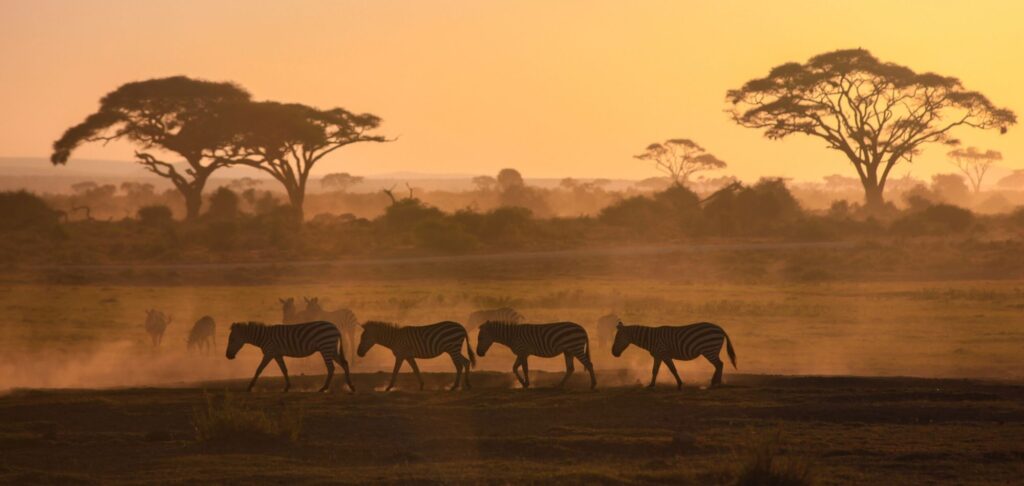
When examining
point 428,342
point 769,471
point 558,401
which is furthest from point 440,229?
point 769,471

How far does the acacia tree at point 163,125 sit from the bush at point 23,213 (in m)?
3.06

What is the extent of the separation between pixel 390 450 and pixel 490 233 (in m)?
42.4

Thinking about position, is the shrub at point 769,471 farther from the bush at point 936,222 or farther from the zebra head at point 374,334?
the bush at point 936,222

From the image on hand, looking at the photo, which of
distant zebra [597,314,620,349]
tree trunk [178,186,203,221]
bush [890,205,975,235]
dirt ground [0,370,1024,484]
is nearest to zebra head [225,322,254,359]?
dirt ground [0,370,1024,484]

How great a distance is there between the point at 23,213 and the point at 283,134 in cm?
1317

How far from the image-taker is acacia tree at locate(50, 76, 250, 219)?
6800 cm

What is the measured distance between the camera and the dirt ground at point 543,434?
1375cm

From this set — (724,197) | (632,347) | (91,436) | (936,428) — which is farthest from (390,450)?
(724,197)

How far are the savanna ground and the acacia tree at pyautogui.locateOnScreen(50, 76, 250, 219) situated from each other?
3181 centimetres

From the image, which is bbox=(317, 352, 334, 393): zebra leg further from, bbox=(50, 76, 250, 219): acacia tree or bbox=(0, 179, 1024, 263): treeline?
bbox=(50, 76, 250, 219): acacia tree

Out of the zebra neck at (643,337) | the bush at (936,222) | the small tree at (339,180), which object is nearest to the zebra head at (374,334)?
the zebra neck at (643,337)

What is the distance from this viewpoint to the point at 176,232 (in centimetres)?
5800

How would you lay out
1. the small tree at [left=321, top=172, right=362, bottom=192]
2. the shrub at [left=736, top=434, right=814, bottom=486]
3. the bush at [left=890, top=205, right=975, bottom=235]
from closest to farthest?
the shrub at [left=736, top=434, right=814, bottom=486] → the bush at [left=890, top=205, right=975, bottom=235] → the small tree at [left=321, top=172, right=362, bottom=192]

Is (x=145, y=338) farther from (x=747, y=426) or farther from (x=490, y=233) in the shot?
(x=490, y=233)
